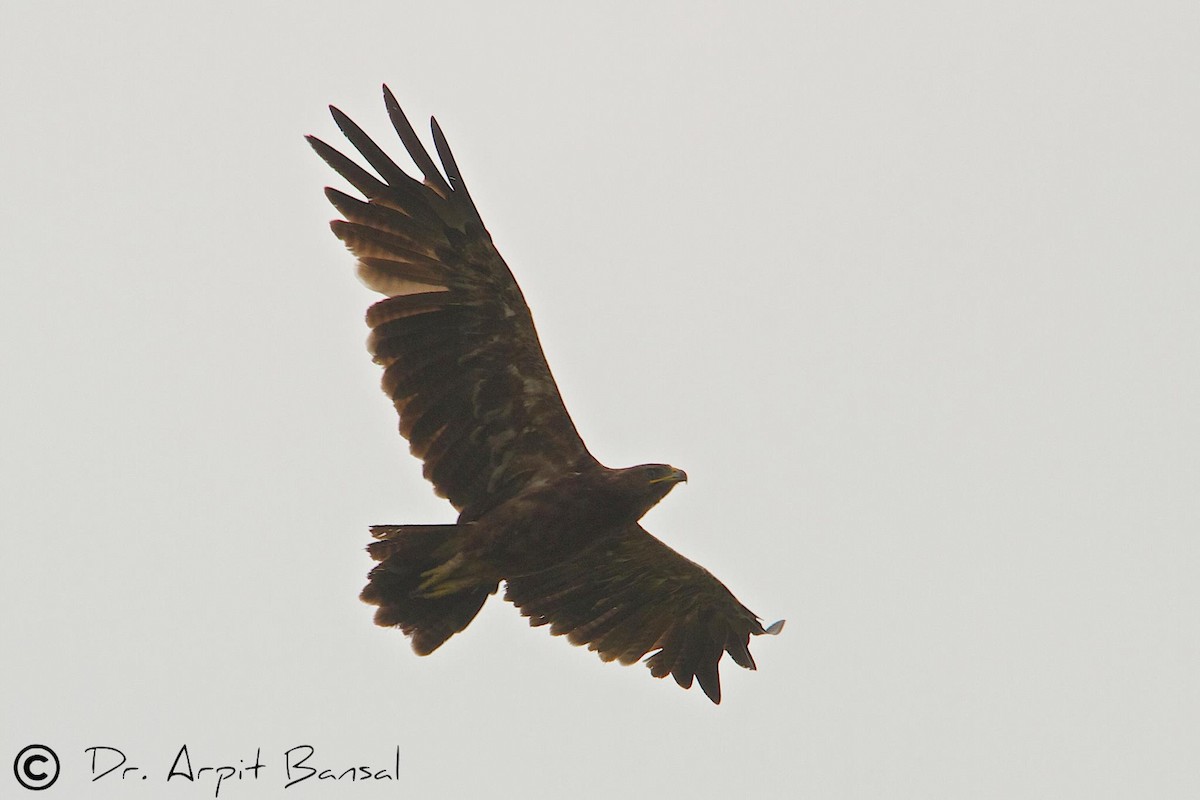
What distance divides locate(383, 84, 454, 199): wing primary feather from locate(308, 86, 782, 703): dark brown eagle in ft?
0.03

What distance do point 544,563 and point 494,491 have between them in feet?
2.19

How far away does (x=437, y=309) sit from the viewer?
1216cm

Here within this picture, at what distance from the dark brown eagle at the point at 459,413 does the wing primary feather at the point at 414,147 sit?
0.01 meters

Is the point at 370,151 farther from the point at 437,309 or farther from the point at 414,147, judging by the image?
the point at 437,309

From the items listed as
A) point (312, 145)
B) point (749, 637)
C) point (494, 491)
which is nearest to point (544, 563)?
point (494, 491)

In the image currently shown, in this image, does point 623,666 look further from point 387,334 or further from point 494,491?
point 387,334

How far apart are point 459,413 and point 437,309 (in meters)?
0.81

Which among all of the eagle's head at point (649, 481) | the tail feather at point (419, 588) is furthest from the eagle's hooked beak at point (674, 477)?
the tail feather at point (419, 588)

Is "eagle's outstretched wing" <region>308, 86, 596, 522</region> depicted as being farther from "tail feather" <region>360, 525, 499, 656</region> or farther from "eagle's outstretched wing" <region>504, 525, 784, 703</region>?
"eagle's outstretched wing" <region>504, 525, 784, 703</region>

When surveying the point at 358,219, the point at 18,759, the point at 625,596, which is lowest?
the point at 18,759

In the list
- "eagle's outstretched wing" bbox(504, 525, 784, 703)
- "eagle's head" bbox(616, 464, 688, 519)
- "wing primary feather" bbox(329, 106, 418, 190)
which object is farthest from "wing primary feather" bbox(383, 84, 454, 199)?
"eagle's outstretched wing" bbox(504, 525, 784, 703)

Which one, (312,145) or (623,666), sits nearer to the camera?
(312,145)

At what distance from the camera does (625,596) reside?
45.3 ft

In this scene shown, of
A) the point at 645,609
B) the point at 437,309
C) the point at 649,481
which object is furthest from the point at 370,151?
the point at 645,609
